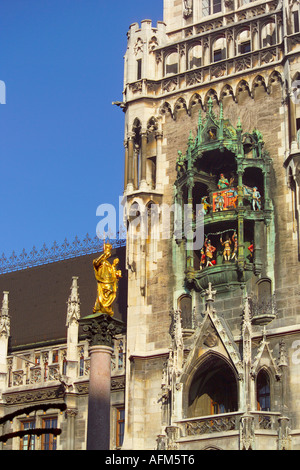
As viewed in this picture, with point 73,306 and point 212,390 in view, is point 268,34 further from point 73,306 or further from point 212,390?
point 212,390

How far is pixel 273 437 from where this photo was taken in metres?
33.9

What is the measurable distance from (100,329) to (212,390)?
839 centimetres

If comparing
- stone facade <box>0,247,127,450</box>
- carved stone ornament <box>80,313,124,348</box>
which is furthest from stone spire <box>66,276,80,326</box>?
carved stone ornament <box>80,313,124,348</box>

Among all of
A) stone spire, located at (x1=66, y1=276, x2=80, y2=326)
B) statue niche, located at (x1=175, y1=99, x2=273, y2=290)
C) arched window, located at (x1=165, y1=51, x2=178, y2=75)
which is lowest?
stone spire, located at (x1=66, y1=276, x2=80, y2=326)

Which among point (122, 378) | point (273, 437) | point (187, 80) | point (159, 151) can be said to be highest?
point (187, 80)

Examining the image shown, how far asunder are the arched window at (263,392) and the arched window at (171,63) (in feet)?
44.5

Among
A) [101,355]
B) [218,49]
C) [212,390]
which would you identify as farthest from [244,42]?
[101,355]

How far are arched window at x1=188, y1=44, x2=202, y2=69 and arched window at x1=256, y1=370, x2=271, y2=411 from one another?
13.4m

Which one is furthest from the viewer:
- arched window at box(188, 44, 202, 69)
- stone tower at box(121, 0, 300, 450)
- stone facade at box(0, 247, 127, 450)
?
arched window at box(188, 44, 202, 69)

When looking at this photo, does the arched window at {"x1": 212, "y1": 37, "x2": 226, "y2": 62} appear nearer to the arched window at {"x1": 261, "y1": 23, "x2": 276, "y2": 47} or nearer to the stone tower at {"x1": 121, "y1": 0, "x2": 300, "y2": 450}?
the stone tower at {"x1": 121, "y1": 0, "x2": 300, "y2": 450}

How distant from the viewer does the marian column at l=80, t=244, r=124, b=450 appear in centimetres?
2855
